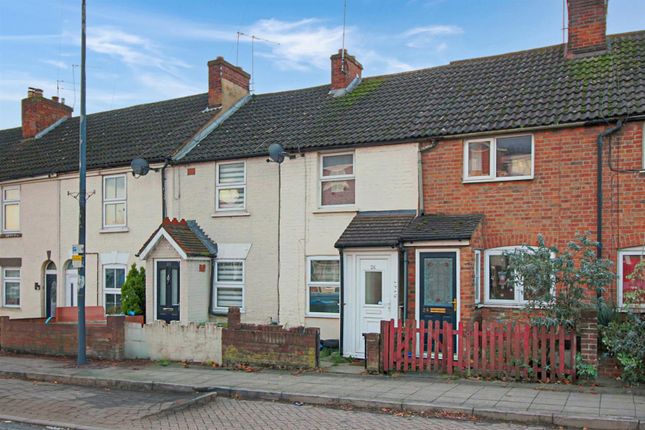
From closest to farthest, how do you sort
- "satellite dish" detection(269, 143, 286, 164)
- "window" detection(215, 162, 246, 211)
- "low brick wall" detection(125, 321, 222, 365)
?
"low brick wall" detection(125, 321, 222, 365)
"satellite dish" detection(269, 143, 286, 164)
"window" detection(215, 162, 246, 211)

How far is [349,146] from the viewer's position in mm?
16031

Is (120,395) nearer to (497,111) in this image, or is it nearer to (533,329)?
(533,329)

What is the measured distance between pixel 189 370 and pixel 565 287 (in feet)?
25.0

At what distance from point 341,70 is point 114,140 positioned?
7989 millimetres

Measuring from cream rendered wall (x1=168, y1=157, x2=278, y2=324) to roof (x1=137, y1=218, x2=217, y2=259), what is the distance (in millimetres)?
297

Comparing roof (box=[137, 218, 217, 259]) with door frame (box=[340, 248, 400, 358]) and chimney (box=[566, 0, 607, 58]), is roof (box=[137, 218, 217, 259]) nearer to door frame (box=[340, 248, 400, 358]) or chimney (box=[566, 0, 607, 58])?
door frame (box=[340, 248, 400, 358])

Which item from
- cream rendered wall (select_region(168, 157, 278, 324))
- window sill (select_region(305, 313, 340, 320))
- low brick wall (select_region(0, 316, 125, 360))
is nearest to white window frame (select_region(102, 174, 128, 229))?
cream rendered wall (select_region(168, 157, 278, 324))

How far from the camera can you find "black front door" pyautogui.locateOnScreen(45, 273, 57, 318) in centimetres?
2133

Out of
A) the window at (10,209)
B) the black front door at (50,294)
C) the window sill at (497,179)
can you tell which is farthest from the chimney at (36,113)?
the window sill at (497,179)

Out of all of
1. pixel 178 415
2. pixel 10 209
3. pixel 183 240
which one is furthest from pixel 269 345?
pixel 10 209

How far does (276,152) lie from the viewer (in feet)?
53.9

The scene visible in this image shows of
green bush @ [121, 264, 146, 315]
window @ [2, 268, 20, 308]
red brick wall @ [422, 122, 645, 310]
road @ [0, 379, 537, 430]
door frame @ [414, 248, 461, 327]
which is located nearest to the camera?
road @ [0, 379, 537, 430]

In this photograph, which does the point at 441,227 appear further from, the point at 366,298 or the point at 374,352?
the point at 374,352

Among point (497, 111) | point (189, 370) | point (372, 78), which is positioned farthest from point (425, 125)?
point (189, 370)
